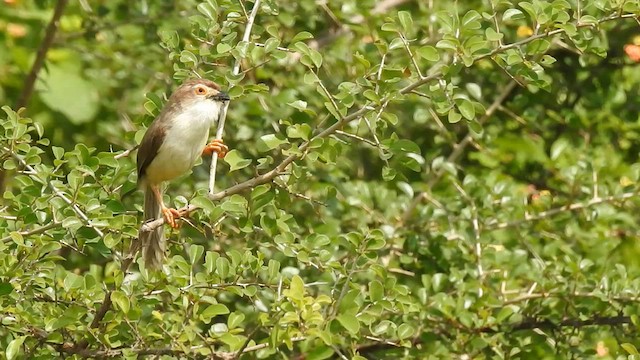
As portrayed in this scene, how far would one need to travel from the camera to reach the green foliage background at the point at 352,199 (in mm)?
4039

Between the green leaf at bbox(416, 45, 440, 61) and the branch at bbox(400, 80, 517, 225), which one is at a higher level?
the green leaf at bbox(416, 45, 440, 61)

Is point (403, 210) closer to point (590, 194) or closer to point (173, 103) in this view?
point (590, 194)

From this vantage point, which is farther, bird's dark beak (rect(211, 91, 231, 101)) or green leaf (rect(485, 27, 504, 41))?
bird's dark beak (rect(211, 91, 231, 101))

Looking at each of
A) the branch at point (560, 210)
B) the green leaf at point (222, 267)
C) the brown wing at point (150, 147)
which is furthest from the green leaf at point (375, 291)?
the branch at point (560, 210)

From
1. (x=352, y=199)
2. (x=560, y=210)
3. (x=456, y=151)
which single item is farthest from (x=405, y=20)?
(x=456, y=151)

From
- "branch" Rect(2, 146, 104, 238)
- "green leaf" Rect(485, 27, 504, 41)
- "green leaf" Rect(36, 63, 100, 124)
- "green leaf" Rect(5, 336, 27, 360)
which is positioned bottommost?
"green leaf" Rect(36, 63, 100, 124)

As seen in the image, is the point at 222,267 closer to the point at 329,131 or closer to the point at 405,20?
the point at 329,131

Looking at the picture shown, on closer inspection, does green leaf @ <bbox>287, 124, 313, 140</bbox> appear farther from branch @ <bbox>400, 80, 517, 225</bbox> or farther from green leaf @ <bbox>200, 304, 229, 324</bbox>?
branch @ <bbox>400, 80, 517, 225</bbox>

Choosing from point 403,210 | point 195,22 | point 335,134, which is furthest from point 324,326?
point 403,210

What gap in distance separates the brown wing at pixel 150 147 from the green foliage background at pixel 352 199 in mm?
98

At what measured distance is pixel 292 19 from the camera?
6.19 meters

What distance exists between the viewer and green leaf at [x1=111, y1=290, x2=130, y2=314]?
154 inches

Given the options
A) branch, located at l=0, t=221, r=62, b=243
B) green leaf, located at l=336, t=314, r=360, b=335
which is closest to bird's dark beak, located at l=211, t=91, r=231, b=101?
branch, located at l=0, t=221, r=62, b=243

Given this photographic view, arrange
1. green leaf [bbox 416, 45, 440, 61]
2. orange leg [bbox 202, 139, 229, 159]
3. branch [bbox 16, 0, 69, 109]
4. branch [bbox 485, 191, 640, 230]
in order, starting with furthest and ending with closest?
branch [bbox 16, 0, 69, 109]
branch [bbox 485, 191, 640, 230]
orange leg [bbox 202, 139, 229, 159]
green leaf [bbox 416, 45, 440, 61]
